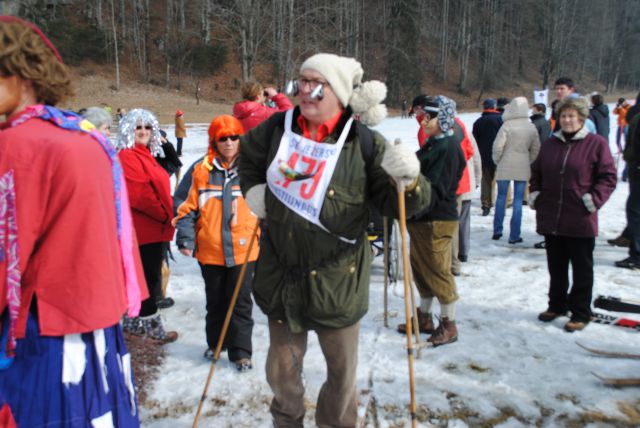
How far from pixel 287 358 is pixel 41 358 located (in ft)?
3.92

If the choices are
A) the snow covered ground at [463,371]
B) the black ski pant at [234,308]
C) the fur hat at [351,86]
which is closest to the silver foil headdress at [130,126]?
the black ski pant at [234,308]

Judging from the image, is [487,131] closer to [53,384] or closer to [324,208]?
[324,208]

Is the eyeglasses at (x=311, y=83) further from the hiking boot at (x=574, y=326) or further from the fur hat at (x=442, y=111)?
the hiking boot at (x=574, y=326)

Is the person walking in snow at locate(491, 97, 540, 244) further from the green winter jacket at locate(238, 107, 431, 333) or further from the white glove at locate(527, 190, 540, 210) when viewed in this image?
the green winter jacket at locate(238, 107, 431, 333)

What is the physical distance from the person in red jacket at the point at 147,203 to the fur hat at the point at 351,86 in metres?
2.25

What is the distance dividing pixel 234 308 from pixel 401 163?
7.27 feet

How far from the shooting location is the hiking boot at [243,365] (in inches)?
155

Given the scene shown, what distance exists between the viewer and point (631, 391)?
3564 mm

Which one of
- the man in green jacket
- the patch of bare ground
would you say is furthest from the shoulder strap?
the patch of bare ground

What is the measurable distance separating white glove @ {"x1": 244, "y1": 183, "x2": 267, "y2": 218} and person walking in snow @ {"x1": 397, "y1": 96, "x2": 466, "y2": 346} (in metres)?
1.88

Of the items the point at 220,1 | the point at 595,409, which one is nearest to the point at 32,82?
the point at 595,409

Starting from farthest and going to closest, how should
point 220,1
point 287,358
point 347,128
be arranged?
point 220,1, point 287,358, point 347,128

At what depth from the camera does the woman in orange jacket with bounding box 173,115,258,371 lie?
381cm

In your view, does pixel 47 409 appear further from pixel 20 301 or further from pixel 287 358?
pixel 287 358
